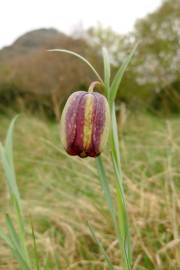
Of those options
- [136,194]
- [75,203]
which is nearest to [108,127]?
[136,194]

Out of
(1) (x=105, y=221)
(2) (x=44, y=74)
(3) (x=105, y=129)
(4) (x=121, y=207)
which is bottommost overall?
(2) (x=44, y=74)

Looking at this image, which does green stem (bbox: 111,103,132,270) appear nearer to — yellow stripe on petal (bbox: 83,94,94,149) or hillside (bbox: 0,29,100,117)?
yellow stripe on petal (bbox: 83,94,94,149)

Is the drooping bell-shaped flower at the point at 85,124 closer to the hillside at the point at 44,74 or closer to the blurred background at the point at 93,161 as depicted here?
the blurred background at the point at 93,161

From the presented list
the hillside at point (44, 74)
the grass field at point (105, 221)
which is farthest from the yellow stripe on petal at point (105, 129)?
the hillside at point (44, 74)

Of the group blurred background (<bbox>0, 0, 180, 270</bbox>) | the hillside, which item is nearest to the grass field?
blurred background (<bbox>0, 0, 180, 270</bbox>)

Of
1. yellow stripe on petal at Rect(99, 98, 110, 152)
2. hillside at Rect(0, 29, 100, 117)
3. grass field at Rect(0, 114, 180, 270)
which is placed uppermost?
yellow stripe on petal at Rect(99, 98, 110, 152)

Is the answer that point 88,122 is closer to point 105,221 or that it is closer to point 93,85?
point 93,85

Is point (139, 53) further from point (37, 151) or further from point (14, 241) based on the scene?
point (14, 241)

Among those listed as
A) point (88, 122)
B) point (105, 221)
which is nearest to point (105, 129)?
point (88, 122)
